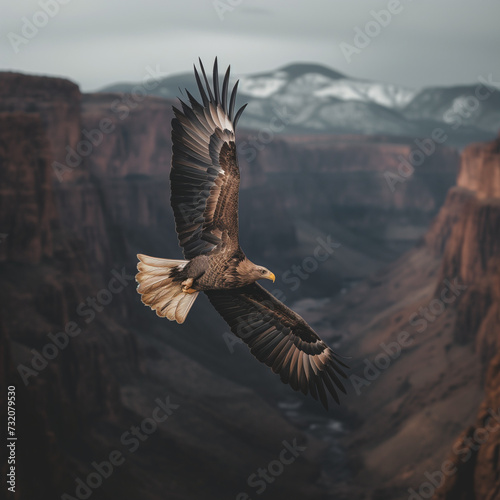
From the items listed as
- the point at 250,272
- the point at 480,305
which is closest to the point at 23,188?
the point at 480,305

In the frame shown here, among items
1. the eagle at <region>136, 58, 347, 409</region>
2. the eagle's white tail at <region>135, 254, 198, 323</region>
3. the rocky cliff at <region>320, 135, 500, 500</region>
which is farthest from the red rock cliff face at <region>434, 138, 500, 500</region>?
the eagle's white tail at <region>135, 254, 198, 323</region>

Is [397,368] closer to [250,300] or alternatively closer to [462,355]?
[462,355]

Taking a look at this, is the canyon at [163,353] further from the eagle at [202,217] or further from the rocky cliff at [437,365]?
the eagle at [202,217]

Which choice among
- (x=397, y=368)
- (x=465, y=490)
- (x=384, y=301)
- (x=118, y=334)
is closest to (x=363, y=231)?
(x=384, y=301)

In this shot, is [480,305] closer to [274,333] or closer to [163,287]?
[274,333]

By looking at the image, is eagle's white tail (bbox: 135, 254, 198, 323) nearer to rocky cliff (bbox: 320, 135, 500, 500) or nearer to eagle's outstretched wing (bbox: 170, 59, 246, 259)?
eagle's outstretched wing (bbox: 170, 59, 246, 259)

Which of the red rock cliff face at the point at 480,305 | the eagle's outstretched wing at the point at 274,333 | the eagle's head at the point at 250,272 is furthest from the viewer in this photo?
the red rock cliff face at the point at 480,305

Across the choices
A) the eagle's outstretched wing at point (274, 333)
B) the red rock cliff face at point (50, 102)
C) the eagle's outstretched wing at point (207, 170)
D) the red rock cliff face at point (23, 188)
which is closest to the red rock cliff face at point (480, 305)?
the eagle's outstretched wing at point (274, 333)
